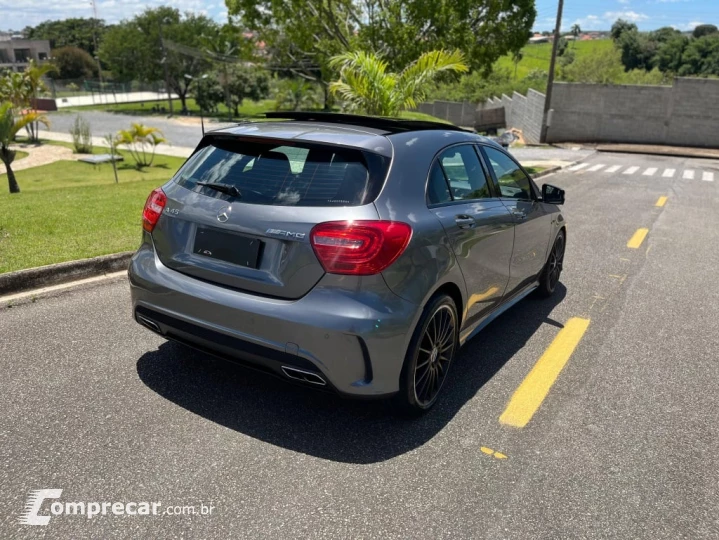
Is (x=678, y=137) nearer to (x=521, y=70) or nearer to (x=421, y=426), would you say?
(x=421, y=426)

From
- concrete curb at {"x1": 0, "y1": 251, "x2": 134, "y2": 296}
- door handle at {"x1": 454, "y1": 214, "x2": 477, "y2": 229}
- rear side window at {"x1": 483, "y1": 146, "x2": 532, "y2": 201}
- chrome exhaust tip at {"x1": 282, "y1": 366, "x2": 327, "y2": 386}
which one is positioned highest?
rear side window at {"x1": 483, "y1": 146, "x2": 532, "y2": 201}

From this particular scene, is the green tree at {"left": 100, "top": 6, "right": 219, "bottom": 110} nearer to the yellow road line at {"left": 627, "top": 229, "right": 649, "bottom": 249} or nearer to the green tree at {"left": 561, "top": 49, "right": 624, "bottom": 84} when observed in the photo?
the green tree at {"left": 561, "top": 49, "right": 624, "bottom": 84}

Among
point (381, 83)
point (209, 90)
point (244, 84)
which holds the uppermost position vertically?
point (381, 83)

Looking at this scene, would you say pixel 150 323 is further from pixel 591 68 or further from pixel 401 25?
pixel 591 68

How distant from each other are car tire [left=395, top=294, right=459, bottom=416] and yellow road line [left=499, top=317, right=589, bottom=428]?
1.59ft

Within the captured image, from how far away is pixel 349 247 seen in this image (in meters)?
2.93

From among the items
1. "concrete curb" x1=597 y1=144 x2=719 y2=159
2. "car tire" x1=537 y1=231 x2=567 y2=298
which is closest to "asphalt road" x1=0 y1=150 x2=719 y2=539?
"car tire" x1=537 y1=231 x2=567 y2=298

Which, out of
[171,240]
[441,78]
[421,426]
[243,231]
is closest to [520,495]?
[421,426]

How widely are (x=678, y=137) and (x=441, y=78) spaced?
752 inches

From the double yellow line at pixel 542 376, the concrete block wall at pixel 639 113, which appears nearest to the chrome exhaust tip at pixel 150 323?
the double yellow line at pixel 542 376

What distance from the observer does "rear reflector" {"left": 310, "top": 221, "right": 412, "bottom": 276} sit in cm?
293

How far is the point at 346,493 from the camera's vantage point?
2.80 metres

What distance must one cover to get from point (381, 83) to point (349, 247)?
9.63m

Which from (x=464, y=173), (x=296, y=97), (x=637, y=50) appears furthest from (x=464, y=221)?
(x=637, y=50)
